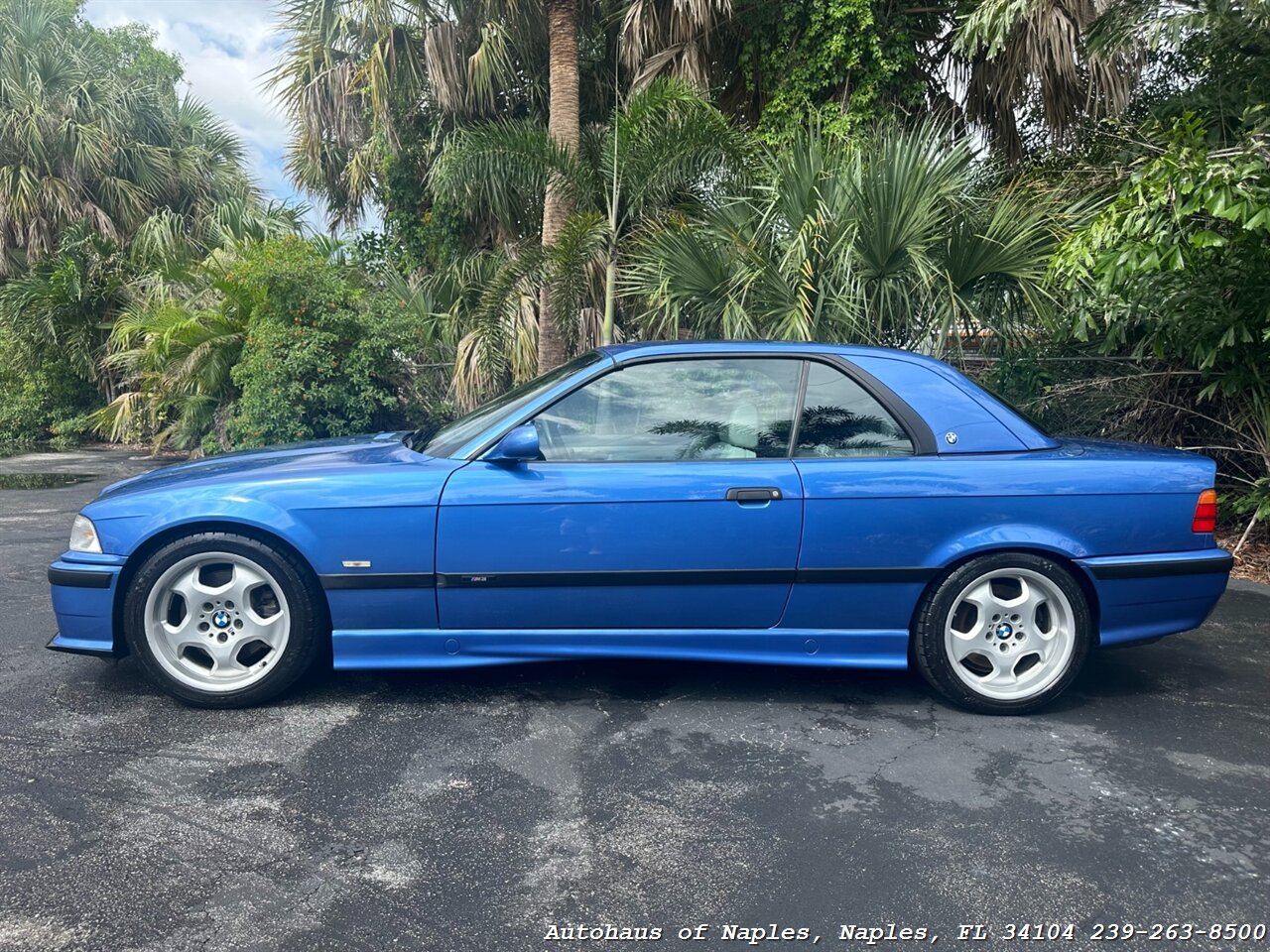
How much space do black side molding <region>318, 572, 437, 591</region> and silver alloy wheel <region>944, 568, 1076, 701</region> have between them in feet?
6.44

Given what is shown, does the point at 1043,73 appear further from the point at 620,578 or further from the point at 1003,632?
the point at 620,578

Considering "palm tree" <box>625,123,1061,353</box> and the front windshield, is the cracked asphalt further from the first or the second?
"palm tree" <box>625,123,1061,353</box>

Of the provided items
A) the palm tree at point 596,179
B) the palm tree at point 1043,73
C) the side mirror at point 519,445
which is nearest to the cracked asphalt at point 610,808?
the side mirror at point 519,445

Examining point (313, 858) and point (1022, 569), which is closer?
point (313, 858)

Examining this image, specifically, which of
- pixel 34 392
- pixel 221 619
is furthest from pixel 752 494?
pixel 34 392

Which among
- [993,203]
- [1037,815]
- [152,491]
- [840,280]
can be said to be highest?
[993,203]

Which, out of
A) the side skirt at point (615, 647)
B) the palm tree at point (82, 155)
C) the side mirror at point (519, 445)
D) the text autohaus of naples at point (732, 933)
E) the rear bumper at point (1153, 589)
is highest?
the palm tree at point (82, 155)

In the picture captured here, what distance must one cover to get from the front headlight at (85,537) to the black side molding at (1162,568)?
12.2 feet

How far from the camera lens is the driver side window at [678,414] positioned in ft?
12.3

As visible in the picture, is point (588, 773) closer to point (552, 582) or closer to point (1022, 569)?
point (552, 582)

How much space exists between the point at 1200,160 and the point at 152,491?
16.3 feet

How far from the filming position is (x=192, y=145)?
17.2 m

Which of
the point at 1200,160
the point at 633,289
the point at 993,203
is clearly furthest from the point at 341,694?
the point at 993,203

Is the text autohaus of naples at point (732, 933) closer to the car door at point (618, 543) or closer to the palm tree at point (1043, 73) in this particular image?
the car door at point (618, 543)
